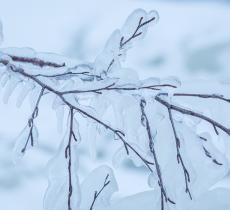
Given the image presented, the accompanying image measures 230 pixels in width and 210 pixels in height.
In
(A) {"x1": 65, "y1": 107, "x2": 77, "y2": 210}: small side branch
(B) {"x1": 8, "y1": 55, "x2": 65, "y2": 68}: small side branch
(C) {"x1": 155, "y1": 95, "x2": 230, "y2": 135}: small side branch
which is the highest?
(B) {"x1": 8, "y1": 55, "x2": 65, "y2": 68}: small side branch

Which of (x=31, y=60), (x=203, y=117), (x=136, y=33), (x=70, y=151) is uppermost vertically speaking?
(x=136, y=33)

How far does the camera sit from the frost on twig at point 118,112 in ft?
8.73

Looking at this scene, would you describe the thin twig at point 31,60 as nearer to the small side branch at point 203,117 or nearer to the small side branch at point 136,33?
the small side branch at point 136,33

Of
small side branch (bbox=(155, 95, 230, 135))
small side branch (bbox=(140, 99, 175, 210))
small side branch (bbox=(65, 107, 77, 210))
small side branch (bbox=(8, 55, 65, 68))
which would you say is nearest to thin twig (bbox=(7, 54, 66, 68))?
small side branch (bbox=(8, 55, 65, 68))

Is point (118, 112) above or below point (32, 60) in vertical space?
below

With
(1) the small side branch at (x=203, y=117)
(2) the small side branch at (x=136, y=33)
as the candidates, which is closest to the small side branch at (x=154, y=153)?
(1) the small side branch at (x=203, y=117)

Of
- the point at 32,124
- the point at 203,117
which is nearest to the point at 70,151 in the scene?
the point at 32,124

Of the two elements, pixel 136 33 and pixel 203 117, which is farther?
pixel 136 33

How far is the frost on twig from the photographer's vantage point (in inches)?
105

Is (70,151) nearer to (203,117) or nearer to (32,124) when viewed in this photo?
(32,124)

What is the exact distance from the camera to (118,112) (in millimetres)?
2855

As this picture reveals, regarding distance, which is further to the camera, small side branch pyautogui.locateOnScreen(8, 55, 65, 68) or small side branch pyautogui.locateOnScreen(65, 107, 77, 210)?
small side branch pyautogui.locateOnScreen(8, 55, 65, 68)

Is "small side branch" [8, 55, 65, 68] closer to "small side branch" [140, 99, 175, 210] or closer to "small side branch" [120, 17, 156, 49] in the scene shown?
"small side branch" [120, 17, 156, 49]

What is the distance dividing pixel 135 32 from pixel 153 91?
40 cm
